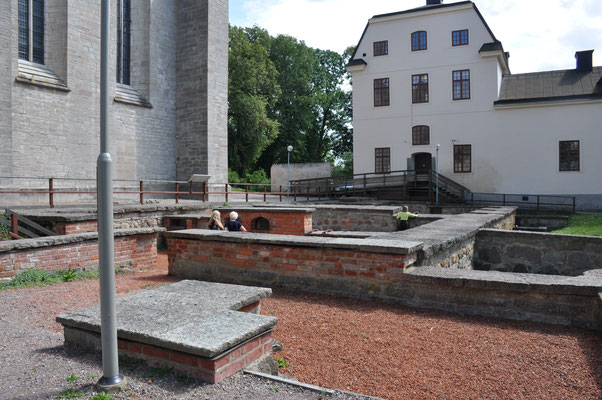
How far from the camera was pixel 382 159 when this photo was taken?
95.8 feet

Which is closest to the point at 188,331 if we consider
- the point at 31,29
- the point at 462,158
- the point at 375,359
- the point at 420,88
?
the point at 375,359

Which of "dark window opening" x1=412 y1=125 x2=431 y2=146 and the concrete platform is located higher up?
"dark window opening" x1=412 y1=125 x2=431 y2=146

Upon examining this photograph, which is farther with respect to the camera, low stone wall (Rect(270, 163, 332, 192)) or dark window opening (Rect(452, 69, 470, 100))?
low stone wall (Rect(270, 163, 332, 192))

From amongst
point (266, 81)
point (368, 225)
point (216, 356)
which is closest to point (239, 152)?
point (266, 81)

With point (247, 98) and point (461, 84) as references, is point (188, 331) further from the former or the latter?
point (247, 98)

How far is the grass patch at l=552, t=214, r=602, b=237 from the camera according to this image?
1449cm

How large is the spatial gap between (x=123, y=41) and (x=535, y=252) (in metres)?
18.3

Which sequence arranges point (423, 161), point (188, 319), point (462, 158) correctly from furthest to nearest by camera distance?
point (423, 161) → point (462, 158) → point (188, 319)

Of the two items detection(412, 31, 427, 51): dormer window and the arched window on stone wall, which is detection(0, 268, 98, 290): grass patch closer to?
the arched window on stone wall

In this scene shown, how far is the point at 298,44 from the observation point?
4275cm

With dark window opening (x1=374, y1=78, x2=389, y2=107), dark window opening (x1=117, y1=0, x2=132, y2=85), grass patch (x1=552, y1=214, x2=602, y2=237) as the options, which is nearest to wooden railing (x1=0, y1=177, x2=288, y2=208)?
dark window opening (x1=117, y1=0, x2=132, y2=85)

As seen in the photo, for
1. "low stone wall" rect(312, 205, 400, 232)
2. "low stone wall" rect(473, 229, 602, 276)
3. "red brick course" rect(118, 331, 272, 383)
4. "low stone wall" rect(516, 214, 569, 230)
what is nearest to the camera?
"red brick course" rect(118, 331, 272, 383)

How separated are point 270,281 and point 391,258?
70.8 inches

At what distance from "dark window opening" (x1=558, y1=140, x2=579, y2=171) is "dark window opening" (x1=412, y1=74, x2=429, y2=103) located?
8.56 meters
